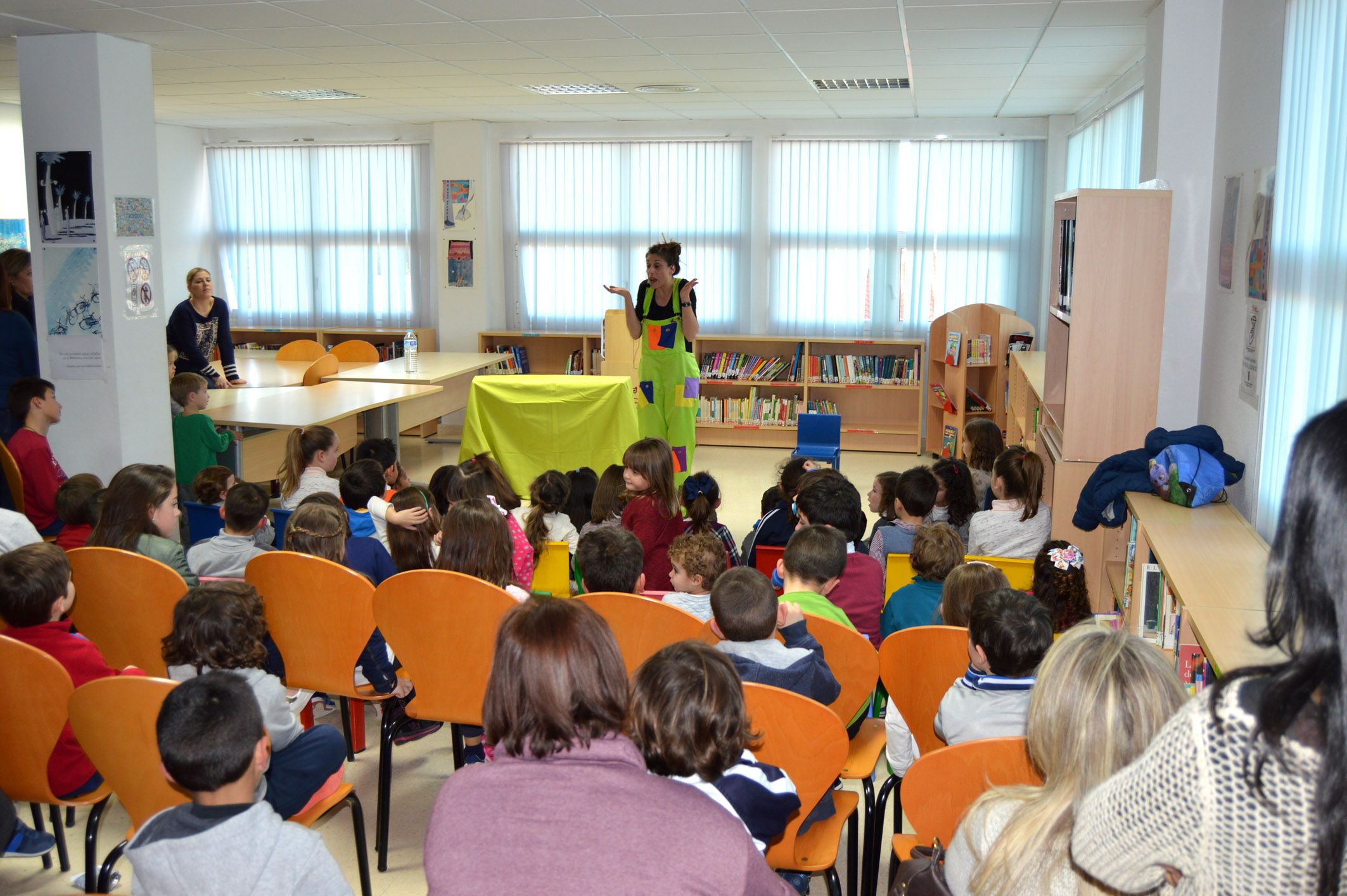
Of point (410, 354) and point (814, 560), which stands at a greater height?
point (410, 354)

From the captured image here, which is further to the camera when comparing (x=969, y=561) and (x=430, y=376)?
(x=430, y=376)

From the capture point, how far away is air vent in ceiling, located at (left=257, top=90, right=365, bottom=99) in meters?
7.59

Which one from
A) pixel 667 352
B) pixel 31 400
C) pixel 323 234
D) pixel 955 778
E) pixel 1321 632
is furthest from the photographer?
pixel 323 234

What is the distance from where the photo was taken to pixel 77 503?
3770mm

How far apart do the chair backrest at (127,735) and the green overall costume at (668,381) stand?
14.4ft

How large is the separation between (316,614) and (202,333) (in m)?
4.73

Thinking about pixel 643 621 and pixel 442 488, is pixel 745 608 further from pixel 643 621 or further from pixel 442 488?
pixel 442 488

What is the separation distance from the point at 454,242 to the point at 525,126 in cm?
126

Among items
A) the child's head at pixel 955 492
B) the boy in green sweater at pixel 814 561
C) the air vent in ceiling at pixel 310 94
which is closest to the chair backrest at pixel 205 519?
the boy in green sweater at pixel 814 561

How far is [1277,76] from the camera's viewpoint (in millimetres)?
3404

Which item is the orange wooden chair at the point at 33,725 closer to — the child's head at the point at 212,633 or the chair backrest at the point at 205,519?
the child's head at the point at 212,633

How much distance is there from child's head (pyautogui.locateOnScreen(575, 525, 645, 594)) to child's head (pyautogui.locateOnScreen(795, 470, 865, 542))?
0.81m

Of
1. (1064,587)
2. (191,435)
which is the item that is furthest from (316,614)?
(191,435)

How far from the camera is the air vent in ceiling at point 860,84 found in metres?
6.93
